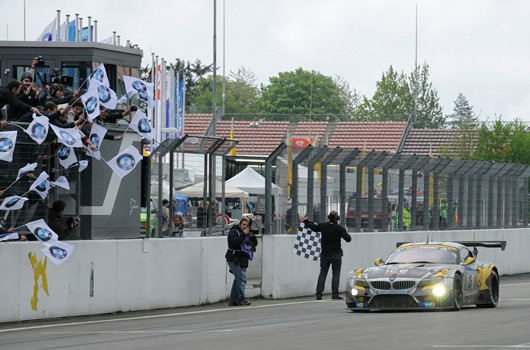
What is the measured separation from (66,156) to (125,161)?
3.98 feet

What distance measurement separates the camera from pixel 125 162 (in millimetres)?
18797

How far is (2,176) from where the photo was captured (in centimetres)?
1692

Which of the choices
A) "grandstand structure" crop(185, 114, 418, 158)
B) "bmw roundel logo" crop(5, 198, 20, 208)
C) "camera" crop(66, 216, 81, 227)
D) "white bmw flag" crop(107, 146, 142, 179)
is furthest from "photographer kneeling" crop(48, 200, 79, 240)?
"grandstand structure" crop(185, 114, 418, 158)

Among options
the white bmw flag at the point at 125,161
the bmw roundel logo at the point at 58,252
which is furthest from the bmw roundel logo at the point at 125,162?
the bmw roundel logo at the point at 58,252

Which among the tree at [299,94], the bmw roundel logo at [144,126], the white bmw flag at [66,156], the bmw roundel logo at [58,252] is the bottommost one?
the bmw roundel logo at [58,252]

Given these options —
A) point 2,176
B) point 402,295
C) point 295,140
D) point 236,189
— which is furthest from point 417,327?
point 295,140

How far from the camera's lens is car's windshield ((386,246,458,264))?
744 inches

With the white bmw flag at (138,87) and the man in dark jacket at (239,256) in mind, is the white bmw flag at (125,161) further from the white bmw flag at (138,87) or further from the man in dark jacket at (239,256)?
the man in dark jacket at (239,256)

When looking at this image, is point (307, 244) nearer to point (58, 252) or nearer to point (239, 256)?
point (239, 256)

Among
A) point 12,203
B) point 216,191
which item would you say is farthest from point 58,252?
point 216,191

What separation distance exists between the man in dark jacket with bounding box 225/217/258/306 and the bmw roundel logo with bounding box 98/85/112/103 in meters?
3.78

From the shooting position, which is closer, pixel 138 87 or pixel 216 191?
pixel 138 87

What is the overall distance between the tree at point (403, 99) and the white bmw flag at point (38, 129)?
281 ft

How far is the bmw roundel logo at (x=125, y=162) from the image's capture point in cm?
1878
